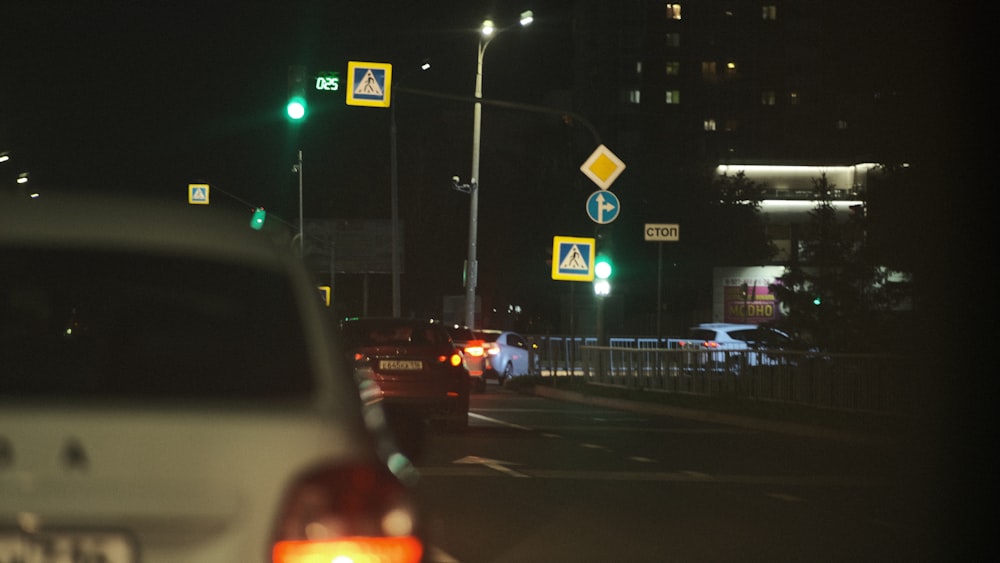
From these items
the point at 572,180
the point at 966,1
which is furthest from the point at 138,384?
the point at 572,180

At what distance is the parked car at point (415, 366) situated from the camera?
2050cm

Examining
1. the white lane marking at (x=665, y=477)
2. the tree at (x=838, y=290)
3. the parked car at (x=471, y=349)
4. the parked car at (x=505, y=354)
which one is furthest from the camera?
the parked car at (x=505, y=354)

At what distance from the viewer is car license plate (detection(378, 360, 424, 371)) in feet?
67.9

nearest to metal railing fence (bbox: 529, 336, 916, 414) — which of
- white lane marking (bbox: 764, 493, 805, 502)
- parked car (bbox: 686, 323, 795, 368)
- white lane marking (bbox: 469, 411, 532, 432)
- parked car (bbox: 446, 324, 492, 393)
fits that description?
parked car (bbox: 686, 323, 795, 368)

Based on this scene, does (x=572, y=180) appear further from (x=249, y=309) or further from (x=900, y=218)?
(x=249, y=309)

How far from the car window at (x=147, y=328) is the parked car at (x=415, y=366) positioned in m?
16.7

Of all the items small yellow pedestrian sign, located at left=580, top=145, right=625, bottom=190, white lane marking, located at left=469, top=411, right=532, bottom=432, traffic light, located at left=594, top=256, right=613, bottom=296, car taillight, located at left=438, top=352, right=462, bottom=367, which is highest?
small yellow pedestrian sign, located at left=580, top=145, right=625, bottom=190

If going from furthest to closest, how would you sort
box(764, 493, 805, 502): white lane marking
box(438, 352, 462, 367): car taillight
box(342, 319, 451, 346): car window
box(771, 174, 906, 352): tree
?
box(771, 174, 906, 352): tree
box(342, 319, 451, 346): car window
box(438, 352, 462, 367): car taillight
box(764, 493, 805, 502): white lane marking

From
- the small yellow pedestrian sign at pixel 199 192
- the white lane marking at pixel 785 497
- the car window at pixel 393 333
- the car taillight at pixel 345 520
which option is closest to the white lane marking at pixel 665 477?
the white lane marking at pixel 785 497

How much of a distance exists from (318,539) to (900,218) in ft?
68.0

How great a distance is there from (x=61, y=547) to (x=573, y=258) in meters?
27.1

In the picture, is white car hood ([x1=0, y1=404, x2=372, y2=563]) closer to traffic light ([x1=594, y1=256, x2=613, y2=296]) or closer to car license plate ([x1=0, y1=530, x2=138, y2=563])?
car license plate ([x1=0, y1=530, x2=138, y2=563])

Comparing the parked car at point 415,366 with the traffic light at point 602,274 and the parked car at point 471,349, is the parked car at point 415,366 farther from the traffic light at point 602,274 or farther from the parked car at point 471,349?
the parked car at point 471,349

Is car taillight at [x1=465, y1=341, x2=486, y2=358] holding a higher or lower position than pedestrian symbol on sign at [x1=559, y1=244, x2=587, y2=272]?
lower
